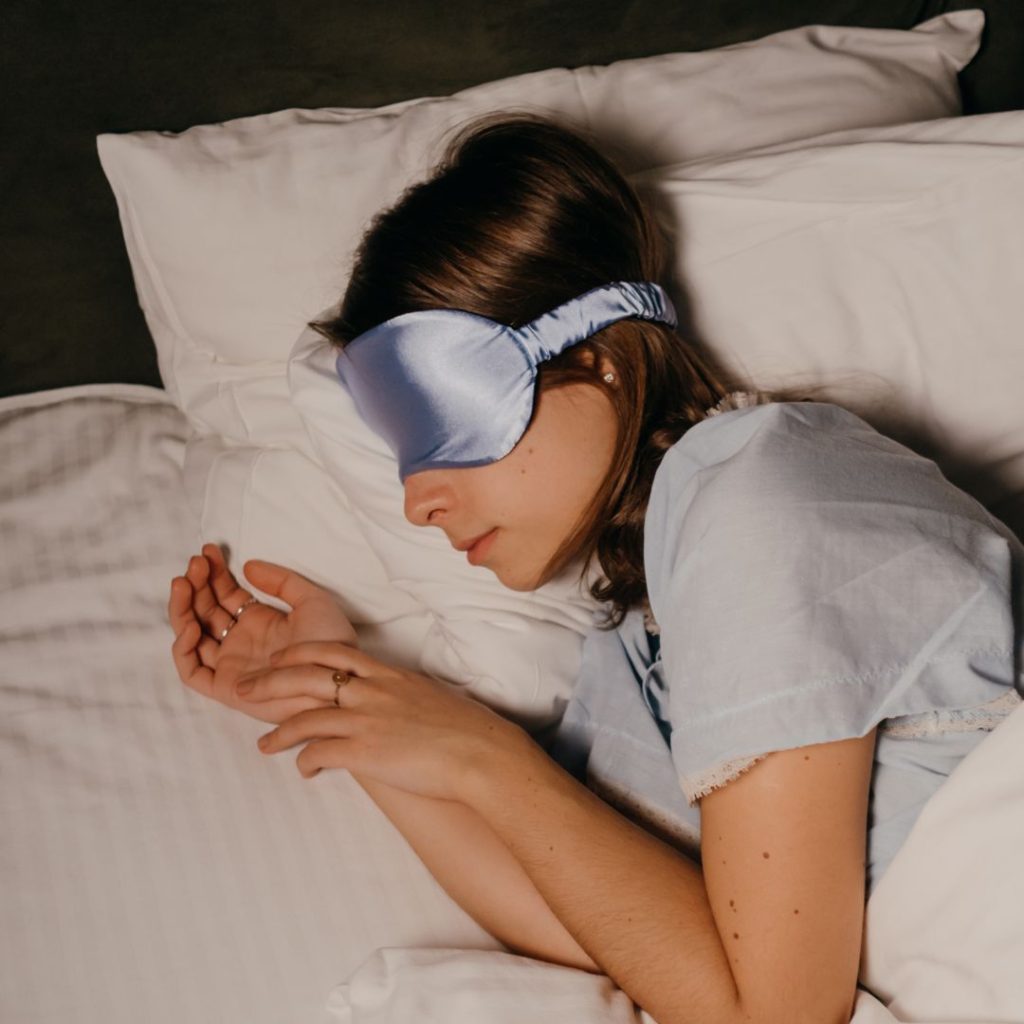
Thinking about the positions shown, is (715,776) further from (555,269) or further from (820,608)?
(555,269)

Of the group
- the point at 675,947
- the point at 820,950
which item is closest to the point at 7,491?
the point at 675,947

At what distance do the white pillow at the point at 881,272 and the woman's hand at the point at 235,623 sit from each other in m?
0.54

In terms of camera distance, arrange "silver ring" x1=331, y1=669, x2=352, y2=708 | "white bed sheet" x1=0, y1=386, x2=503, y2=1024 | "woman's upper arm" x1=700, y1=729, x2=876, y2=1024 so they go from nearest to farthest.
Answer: "woman's upper arm" x1=700, y1=729, x2=876, y2=1024, "white bed sheet" x1=0, y1=386, x2=503, y2=1024, "silver ring" x1=331, y1=669, x2=352, y2=708

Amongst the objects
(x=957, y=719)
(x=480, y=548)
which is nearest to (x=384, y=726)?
(x=480, y=548)

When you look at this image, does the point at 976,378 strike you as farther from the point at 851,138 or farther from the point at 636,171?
the point at 636,171

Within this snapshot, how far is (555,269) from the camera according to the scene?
1.06m

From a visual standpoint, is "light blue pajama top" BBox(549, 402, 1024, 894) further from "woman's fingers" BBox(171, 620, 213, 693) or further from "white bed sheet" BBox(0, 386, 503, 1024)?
"woman's fingers" BBox(171, 620, 213, 693)

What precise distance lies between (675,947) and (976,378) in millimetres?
707

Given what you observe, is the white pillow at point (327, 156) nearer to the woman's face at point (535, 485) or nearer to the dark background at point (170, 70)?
the dark background at point (170, 70)

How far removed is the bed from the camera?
1.03 metres

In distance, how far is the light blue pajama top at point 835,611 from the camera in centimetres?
86

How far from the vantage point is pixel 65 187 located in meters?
1.39

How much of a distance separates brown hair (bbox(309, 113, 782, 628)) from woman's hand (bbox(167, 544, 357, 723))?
29cm

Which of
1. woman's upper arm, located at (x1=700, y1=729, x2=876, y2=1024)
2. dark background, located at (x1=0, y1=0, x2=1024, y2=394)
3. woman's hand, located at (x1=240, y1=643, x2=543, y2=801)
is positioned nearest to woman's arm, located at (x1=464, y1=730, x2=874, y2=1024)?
woman's upper arm, located at (x1=700, y1=729, x2=876, y2=1024)
